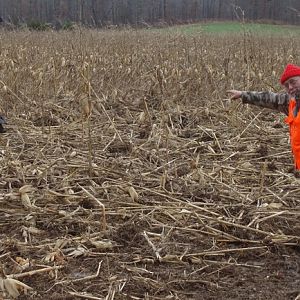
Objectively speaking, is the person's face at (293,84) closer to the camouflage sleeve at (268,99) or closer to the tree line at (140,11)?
the camouflage sleeve at (268,99)

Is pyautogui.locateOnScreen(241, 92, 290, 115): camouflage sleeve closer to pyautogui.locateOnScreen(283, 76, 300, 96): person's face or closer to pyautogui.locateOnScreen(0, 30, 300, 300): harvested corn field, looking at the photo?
pyautogui.locateOnScreen(283, 76, 300, 96): person's face

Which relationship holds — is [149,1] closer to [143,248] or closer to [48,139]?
[48,139]

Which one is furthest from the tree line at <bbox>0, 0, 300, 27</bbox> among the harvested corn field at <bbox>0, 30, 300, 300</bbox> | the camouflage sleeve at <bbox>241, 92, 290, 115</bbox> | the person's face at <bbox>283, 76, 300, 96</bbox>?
the person's face at <bbox>283, 76, 300, 96</bbox>

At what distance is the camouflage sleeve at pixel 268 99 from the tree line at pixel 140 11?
1989 centimetres

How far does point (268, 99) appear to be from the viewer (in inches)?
173

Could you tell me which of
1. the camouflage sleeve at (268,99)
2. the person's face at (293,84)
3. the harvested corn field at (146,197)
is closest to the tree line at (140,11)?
the harvested corn field at (146,197)

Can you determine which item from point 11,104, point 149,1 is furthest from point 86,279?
point 149,1

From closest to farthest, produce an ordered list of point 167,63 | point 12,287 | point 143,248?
point 12,287, point 143,248, point 167,63

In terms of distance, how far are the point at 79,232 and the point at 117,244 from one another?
0.28 m

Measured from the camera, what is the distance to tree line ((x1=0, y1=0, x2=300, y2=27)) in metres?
26.4

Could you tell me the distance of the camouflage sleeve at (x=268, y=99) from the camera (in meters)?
4.36

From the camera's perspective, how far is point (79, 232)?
133 inches

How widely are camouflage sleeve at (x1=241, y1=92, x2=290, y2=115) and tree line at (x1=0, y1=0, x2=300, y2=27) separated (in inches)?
783

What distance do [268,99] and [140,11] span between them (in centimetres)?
2514
